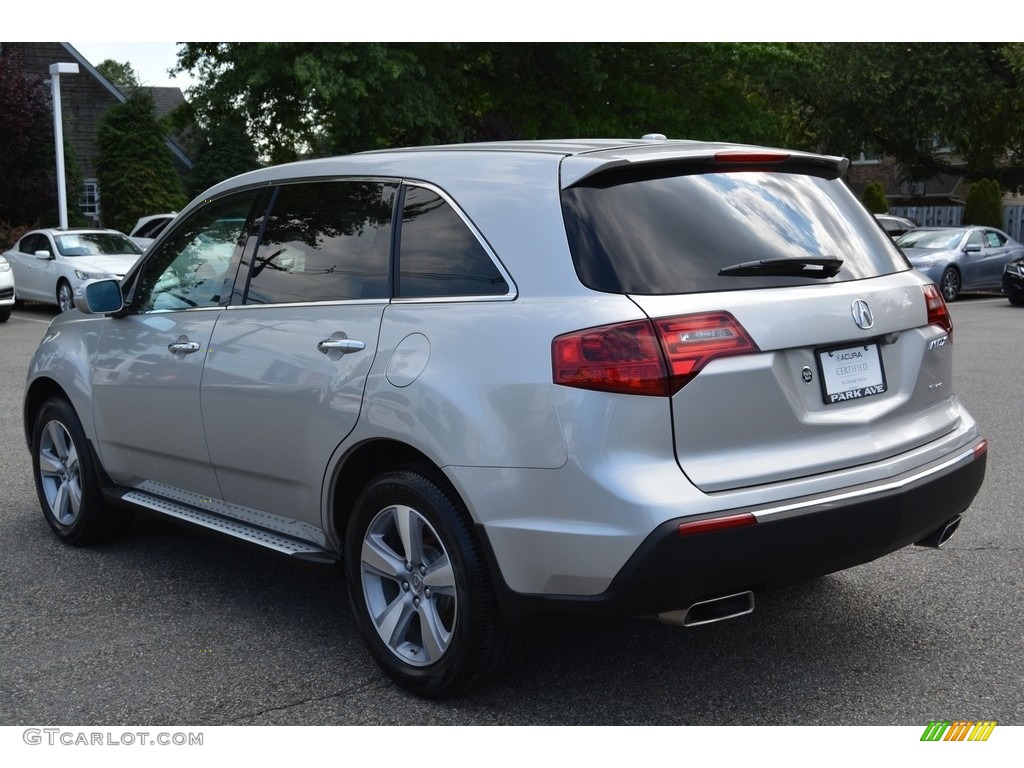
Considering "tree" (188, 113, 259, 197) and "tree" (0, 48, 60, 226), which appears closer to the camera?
"tree" (0, 48, 60, 226)

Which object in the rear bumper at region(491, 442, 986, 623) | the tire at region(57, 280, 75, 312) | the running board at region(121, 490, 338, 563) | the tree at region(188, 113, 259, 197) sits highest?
the rear bumper at region(491, 442, 986, 623)

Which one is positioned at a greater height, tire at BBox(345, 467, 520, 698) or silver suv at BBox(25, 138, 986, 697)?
silver suv at BBox(25, 138, 986, 697)

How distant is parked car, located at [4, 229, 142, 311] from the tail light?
17799 mm

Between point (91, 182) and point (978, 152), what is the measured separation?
1260 inches

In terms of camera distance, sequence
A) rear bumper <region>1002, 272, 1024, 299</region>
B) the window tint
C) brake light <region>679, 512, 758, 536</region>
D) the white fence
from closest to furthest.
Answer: brake light <region>679, 512, 758, 536</region> < rear bumper <region>1002, 272, 1024, 299</region> < the window tint < the white fence

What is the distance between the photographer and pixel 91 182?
152ft

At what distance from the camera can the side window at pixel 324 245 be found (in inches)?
171

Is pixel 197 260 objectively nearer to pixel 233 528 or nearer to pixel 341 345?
pixel 233 528

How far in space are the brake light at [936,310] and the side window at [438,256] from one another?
1.53 meters

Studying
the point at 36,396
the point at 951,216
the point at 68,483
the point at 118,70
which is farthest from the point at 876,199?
the point at 118,70

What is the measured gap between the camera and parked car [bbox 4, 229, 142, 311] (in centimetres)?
2041

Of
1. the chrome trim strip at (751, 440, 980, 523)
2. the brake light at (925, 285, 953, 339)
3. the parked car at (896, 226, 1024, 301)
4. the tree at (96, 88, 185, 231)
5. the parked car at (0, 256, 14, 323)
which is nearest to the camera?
the chrome trim strip at (751, 440, 980, 523)
